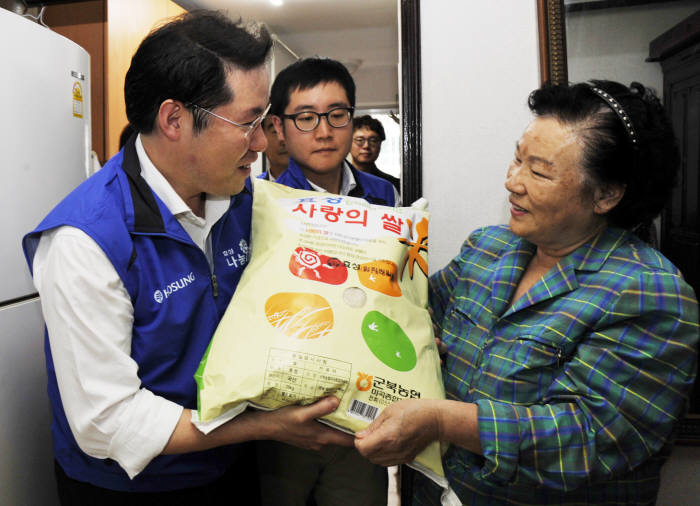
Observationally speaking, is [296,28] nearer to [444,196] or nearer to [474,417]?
[444,196]

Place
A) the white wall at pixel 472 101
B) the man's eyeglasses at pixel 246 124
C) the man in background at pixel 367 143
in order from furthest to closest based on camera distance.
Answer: the man in background at pixel 367 143 < the white wall at pixel 472 101 < the man's eyeglasses at pixel 246 124

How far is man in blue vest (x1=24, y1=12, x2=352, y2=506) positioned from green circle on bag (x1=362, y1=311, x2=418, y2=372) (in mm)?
116

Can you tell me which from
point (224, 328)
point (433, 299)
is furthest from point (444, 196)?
point (224, 328)

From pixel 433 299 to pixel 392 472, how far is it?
106cm

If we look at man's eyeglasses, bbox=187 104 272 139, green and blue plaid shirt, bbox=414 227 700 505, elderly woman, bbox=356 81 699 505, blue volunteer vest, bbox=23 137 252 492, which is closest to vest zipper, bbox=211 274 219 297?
blue volunteer vest, bbox=23 137 252 492

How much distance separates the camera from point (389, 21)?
1.61 metres

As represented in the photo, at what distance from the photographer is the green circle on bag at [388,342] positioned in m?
0.80

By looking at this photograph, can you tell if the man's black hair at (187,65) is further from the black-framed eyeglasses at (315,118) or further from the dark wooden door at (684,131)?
the dark wooden door at (684,131)

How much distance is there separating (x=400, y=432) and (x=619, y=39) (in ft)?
3.87

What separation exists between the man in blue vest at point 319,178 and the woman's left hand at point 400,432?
365mm

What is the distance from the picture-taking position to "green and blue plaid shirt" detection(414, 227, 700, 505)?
2.59ft

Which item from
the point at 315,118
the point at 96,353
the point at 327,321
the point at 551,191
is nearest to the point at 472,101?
the point at 315,118

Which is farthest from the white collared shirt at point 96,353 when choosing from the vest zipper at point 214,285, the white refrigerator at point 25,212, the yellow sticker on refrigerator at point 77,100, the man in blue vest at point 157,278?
the yellow sticker on refrigerator at point 77,100

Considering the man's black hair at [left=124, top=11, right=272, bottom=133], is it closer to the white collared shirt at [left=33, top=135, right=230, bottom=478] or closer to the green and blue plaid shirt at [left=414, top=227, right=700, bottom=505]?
the white collared shirt at [left=33, top=135, right=230, bottom=478]
